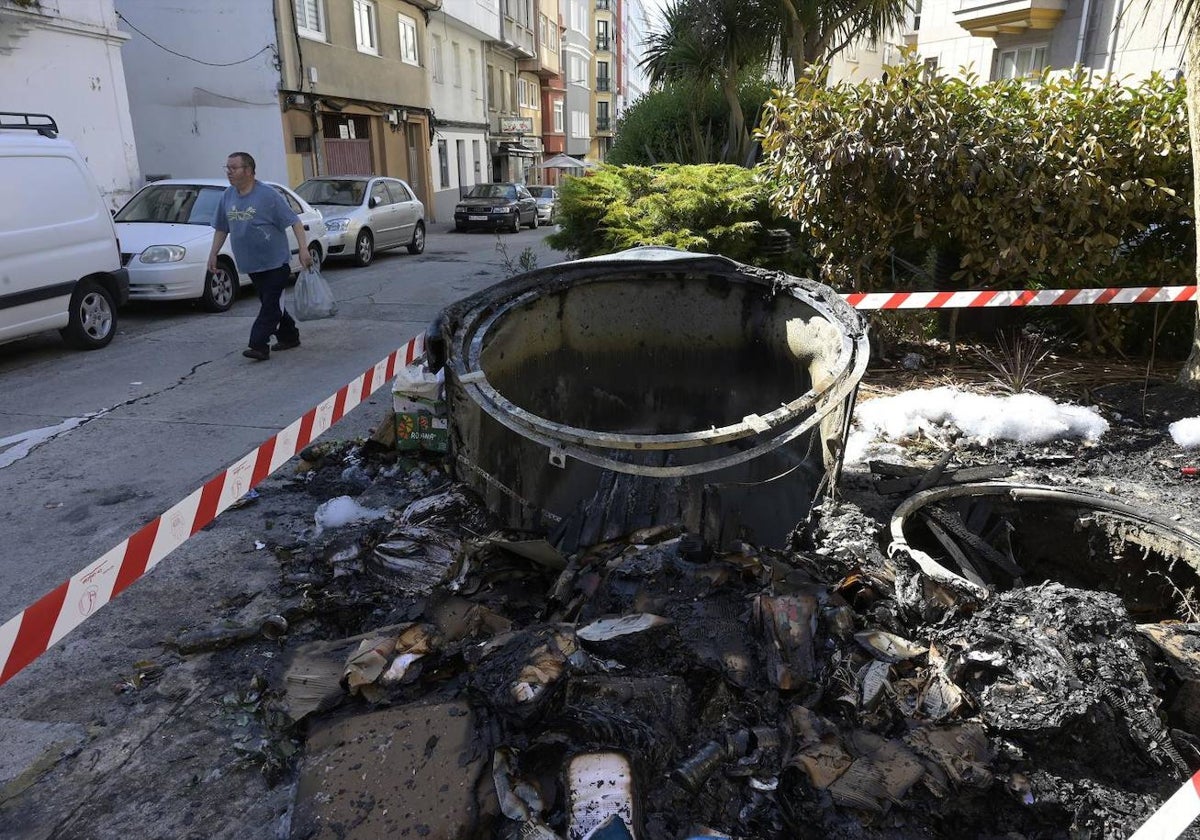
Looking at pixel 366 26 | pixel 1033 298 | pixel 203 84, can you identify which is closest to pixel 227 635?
pixel 1033 298

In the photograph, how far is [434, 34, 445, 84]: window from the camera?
2838 centimetres

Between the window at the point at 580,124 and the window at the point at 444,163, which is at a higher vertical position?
the window at the point at 580,124

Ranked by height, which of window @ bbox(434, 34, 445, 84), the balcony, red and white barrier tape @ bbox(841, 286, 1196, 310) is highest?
window @ bbox(434, 34, 445, 84)

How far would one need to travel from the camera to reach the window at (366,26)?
2233cm

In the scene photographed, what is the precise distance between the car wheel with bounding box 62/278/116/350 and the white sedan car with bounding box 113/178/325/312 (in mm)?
1127

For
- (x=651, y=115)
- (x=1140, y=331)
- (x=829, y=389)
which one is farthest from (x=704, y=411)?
(x=651, y=115)

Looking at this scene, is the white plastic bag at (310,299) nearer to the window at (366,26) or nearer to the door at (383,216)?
the door at (383,216)

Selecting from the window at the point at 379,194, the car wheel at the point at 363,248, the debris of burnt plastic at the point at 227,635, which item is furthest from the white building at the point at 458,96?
the debris of burnt plastic at the point at 227,635

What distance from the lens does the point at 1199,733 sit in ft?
9.67

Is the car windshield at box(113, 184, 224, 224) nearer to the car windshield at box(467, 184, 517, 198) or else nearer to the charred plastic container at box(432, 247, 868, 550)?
the charred plastic container at box(432, 247, 868, 550)

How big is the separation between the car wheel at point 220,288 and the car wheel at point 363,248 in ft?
13.7

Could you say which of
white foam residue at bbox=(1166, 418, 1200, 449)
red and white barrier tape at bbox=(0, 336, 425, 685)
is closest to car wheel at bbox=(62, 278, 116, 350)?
red and white barrier tape at bbox=(0, 336, 425, 685)

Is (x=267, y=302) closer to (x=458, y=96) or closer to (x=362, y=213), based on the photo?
(x=362, y=213)

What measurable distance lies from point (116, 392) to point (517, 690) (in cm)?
572
